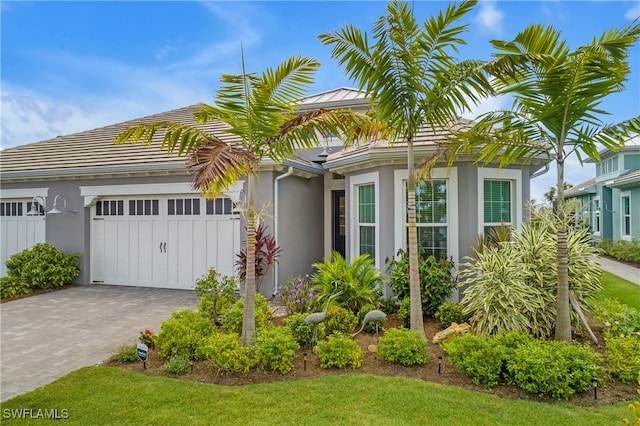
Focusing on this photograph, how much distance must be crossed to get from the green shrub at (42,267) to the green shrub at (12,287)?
0.58 feet

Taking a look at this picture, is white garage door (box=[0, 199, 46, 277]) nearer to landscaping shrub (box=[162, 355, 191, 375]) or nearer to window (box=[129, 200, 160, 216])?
window (box=[129, 200, 160, 216])

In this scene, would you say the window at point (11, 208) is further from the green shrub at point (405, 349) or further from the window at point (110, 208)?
the green shrub at point (405, 349)

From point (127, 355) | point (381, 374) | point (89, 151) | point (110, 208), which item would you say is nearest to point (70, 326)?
point (127, 355)

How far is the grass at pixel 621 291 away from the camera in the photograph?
8.30 meters

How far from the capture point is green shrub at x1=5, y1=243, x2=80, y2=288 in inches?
381

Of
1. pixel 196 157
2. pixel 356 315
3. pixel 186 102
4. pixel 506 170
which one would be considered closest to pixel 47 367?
pixel 196 157

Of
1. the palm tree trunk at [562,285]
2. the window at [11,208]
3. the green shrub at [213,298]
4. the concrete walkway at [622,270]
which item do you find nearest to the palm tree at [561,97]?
the palm tree trunk at [562,285]

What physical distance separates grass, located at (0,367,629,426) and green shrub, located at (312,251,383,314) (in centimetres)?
210

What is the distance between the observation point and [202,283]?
6.09 meters

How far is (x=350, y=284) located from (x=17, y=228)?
11.0 metres

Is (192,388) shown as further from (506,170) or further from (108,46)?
(108,46)

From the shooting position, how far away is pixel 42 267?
9703 millimetres

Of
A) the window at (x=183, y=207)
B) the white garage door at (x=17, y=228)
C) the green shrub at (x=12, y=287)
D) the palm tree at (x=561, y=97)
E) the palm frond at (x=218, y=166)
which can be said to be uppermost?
the palm tree at (x=561, y=97)

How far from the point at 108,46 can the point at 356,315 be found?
9.26m
